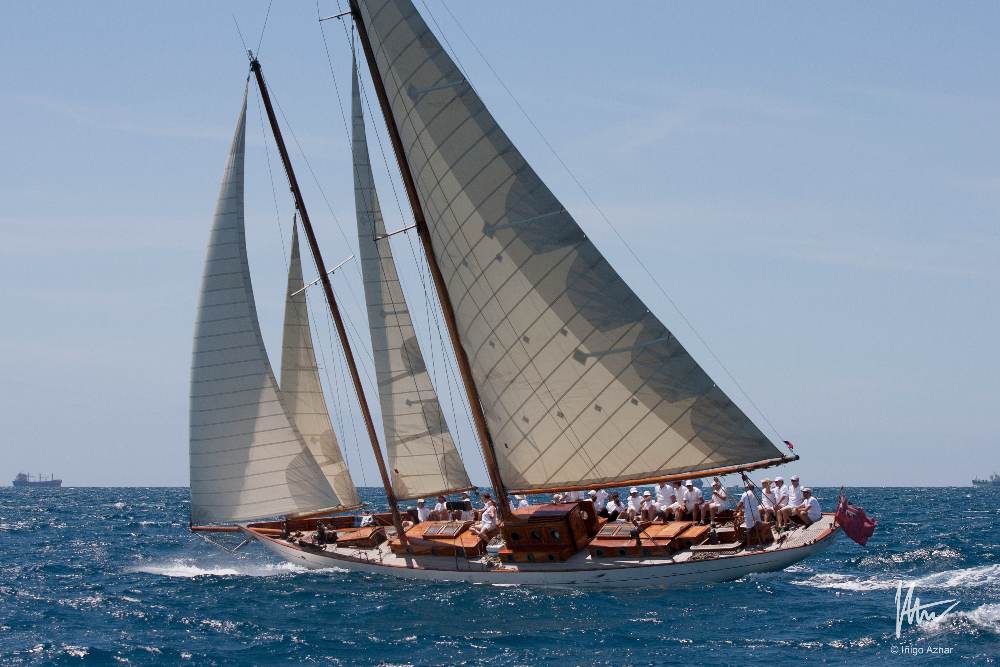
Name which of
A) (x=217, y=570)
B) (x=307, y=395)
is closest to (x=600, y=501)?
(x=307, y=395)

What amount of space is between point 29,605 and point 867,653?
62.6ft

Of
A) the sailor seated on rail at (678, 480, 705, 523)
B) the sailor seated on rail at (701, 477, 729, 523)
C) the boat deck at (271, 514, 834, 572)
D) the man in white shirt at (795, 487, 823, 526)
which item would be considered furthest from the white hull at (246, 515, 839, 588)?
the sailor seated on rail at (678, 480, 705, 523)

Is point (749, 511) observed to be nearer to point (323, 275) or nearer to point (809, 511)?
point (809, 511)

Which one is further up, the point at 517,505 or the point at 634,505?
the point at 634,505

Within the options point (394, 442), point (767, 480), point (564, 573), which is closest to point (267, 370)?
point (394, 442)

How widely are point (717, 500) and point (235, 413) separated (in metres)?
12.3

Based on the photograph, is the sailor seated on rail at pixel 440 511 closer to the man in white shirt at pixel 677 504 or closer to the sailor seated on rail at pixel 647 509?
the sailor seated on rail at pixel 647 509

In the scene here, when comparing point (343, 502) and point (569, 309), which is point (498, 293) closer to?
point (569, 309)

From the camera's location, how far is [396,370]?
1224 inches

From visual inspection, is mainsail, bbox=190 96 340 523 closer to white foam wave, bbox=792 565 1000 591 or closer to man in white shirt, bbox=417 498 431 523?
man in white shirt, bbox=417 498 431 523

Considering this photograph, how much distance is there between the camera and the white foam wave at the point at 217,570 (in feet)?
107

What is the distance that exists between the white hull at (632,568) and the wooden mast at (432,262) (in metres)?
1.51

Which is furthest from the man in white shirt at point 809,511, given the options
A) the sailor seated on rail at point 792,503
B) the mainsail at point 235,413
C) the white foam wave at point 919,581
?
the mainsail at point 235,413

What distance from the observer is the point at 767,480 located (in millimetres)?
28062
